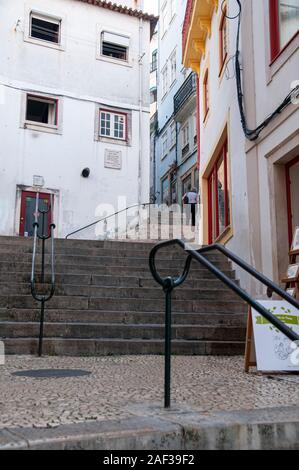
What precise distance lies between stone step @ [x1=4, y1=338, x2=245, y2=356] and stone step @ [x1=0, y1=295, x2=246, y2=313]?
86 centimetres

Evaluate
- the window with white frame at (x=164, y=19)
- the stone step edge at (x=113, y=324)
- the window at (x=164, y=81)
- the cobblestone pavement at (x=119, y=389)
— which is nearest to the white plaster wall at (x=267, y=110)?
the stone step edge at (x=113, y=324)

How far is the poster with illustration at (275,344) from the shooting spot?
4.56 meters

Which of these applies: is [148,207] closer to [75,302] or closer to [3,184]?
[3,184]

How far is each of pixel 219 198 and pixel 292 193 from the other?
12.9ft

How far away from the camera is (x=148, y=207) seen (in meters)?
16.7

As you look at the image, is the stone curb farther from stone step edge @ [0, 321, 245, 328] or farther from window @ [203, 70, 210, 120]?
window @ [203, 70, 210, 120]

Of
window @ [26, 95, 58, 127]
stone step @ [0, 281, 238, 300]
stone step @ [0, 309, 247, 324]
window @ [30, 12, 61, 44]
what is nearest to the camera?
stone step @ [0, 309, 247, 324]

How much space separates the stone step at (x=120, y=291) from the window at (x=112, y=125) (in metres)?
10.5

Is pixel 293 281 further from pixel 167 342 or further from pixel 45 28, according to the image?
pixel 45 28

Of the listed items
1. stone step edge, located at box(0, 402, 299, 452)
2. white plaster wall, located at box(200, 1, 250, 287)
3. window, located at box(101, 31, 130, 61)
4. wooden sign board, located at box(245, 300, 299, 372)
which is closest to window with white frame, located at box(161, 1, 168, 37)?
window, located at box(101, 31, 130, 61)

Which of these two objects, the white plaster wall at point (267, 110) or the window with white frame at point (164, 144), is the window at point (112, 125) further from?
the window with white frame at point (164, 144)

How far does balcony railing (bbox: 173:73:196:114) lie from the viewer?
2156 cm

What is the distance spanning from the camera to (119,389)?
3.57 metres

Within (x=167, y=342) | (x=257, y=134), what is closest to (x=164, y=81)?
(x=257, y=134)
